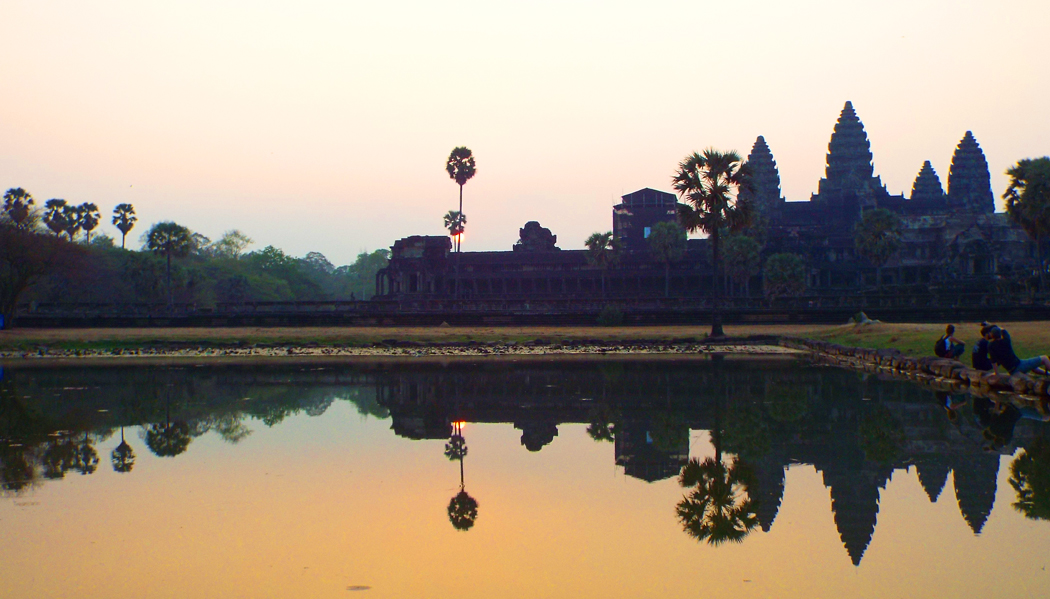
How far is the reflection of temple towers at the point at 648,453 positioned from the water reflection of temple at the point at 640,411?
0.09ft

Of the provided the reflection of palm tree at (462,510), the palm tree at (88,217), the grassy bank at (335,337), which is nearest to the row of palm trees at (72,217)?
the palm tree at (88,217)

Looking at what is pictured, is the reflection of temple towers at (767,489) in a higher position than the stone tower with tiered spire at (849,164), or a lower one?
lower

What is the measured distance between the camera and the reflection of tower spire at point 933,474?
8703mm

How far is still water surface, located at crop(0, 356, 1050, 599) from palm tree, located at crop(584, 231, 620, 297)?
72011mm

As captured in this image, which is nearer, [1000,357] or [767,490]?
[767,490]

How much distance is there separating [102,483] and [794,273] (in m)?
77.9

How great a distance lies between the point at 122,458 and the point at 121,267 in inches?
4061

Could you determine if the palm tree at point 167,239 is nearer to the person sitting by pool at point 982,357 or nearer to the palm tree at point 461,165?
the palm tree at point 461,165

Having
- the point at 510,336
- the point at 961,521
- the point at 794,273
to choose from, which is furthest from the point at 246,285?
the point at 961,521

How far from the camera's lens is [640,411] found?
15.7 m

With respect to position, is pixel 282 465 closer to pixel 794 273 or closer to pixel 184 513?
pixel 184 513

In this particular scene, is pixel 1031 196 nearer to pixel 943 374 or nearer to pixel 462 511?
pixel 943 374

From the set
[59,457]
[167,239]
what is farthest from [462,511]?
[167,239]

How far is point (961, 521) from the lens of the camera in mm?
7562
